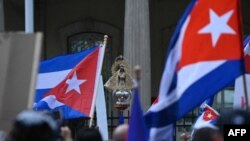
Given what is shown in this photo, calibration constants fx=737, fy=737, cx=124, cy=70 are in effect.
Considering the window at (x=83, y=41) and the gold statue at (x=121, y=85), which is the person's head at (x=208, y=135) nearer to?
the gold statue at (x=121, y=85)

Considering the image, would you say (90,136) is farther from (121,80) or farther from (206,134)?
(121,80)

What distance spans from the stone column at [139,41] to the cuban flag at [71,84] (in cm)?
858

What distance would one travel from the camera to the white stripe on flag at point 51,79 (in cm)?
1005

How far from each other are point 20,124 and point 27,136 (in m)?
0.08

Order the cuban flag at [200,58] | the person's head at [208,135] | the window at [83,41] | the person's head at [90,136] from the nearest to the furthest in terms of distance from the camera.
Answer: the person's head at [208,135] < the person's head at [90,136] < the cuban flag at [200,58] < the window at [83,41]

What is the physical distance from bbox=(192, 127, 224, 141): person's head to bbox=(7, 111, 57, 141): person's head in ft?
3.19

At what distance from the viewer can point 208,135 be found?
4.44 metres

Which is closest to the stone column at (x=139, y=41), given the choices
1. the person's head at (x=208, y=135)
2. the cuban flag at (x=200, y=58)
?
the cuban flag at (x=200, y=58)

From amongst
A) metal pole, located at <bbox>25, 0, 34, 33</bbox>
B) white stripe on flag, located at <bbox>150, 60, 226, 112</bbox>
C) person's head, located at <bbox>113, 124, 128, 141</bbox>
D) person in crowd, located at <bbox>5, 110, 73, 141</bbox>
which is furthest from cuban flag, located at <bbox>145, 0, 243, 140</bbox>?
metal pole, located at <bbox>25, 0, 34, 33</bbox>

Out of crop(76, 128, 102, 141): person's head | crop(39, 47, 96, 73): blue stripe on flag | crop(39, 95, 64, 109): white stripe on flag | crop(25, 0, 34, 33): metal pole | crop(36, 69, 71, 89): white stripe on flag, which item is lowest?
crop(76, 128, 102, 141): person's head

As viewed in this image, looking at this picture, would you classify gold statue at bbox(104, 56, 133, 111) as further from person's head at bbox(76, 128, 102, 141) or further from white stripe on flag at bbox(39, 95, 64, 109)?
person's head at bbox(76, 128, 102, 141)

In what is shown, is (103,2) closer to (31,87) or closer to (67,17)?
(67,17)

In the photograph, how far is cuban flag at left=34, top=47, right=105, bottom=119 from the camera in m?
9.77

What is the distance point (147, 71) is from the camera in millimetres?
19078
